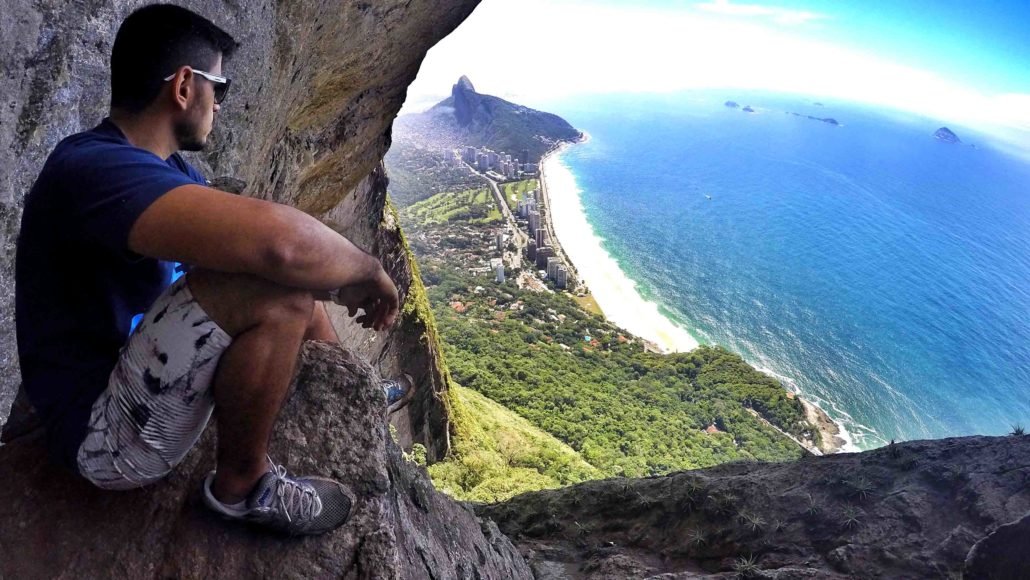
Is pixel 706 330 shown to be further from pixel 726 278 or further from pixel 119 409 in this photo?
pixel 119 409

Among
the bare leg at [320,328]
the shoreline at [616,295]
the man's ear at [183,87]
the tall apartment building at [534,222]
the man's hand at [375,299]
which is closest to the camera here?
the man's ear at [183,87]

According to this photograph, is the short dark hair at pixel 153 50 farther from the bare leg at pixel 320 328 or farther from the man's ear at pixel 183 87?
the bare leg at pixel 320 328

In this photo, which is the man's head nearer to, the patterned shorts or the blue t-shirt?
the blue t-shirt

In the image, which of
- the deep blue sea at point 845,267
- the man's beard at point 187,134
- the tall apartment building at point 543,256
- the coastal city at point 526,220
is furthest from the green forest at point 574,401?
the man's beard at point 187,134

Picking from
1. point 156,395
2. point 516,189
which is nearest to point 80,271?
point 156,395

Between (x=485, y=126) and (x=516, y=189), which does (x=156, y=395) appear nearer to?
(x=516, y=189)
